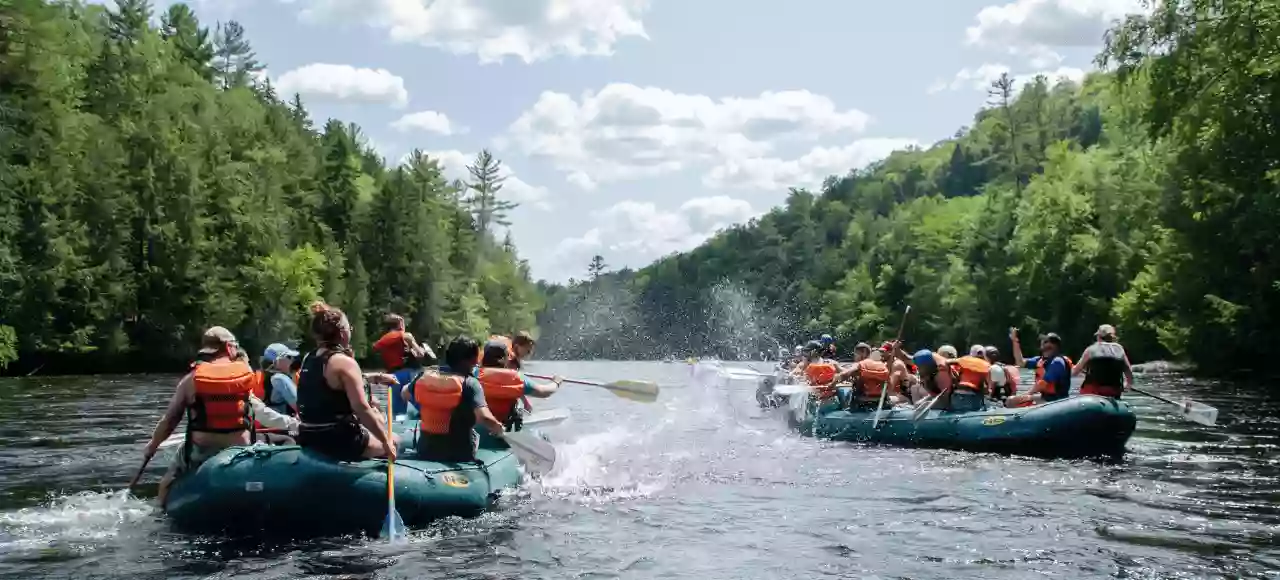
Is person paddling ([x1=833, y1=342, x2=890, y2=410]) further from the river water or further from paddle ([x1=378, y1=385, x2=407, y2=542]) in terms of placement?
paddle ([x1=378, y1=385, x2=407, y2=542])

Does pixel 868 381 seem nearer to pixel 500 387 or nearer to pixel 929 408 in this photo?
pixel 929 408

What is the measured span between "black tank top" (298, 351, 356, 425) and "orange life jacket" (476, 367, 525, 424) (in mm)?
2777

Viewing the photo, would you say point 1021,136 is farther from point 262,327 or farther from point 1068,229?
point 262,327

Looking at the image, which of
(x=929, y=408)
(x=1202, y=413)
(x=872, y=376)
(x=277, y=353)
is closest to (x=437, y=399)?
(x=277, y=353)

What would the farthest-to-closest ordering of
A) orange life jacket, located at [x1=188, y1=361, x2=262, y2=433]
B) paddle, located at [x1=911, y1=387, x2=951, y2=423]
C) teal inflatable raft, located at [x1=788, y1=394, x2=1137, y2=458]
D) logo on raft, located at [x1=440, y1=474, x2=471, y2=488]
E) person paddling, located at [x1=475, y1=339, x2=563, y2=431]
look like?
paddle, located at [x1=911, y1=387, x2=951, y2=423] < teal inflatable raft, located at [x1=788, y1=394, x2=1137, y2=458] < person paddling, located at [x1=475, y1=339, x2=563, y2=431] < logo on raft, located at [x1=440, y1=474, x2=471, y2=488] < orange life jacket, located at [x1=188, y1=361, x2=262, y2=433]

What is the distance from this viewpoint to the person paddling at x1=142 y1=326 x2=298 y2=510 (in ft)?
30.3

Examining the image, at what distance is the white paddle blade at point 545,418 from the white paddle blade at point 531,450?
2.41 metres

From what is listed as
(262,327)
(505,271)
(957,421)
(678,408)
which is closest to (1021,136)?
(505,271)

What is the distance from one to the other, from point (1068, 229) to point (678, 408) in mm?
31834

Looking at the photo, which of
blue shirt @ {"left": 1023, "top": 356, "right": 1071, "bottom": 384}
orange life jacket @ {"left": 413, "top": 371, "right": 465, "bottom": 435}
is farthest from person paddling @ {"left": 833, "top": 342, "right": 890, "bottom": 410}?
orange life jacket @ {"left": 413, "top": 371, "right": 465, "bottom": 435}

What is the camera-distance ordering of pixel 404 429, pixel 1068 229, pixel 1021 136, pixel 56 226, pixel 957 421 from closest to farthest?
pixel 404 429, pixel 957 421, pixel 56 226, pixel 1068 229, pixel 1021 136

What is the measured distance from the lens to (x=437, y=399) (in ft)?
33.8

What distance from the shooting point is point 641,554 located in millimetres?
9219

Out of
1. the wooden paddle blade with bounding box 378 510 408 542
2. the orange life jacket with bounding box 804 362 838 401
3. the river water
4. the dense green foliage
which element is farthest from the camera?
the dense green foliage
